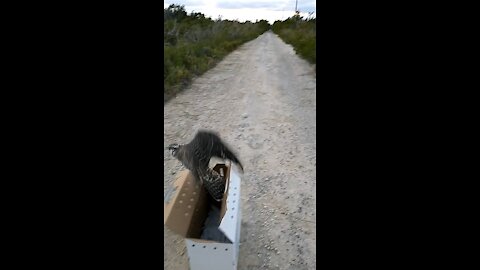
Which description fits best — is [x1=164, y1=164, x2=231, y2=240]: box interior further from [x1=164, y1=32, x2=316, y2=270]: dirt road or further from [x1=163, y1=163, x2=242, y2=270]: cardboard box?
[x1=164, y1=32, x2=316, y2=270]: dirt road

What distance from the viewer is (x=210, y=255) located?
5.52 ft

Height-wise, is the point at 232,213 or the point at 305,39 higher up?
the point at 305,39

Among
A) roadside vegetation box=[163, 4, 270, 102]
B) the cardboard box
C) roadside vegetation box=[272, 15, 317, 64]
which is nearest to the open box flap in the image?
the cardboard box

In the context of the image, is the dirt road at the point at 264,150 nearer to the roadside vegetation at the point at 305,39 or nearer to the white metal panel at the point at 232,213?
the white metal panel at the point at 232,213

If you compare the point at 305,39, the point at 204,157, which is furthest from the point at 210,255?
the point at 305,39

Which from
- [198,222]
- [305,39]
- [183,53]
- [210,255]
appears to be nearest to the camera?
[210,255]

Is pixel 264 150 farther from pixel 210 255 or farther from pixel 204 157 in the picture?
pixel 210 255

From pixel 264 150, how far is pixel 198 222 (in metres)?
1.99

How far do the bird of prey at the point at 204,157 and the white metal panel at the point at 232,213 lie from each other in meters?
0.06

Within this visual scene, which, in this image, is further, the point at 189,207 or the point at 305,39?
the point at 305,39
